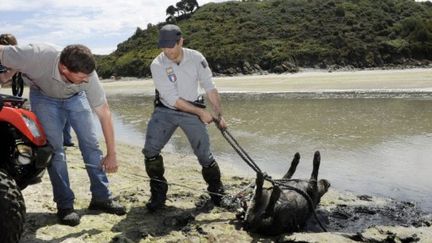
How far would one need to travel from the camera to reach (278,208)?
15.0 feet

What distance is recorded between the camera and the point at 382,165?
798 centimetres

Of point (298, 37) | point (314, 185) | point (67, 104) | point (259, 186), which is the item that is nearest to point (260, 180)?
point (259, 186)

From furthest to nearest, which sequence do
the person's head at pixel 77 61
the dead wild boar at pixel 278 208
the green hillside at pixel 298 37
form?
the green hillside at pixel 298 37 < the dead wild boar at pixel 278 208 < the person's head at pixel 77 61

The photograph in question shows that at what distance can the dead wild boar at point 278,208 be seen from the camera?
454 cm

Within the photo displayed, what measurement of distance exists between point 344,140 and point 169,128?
6101mm

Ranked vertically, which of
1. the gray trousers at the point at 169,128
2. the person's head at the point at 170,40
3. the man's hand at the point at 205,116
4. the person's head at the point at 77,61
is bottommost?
the gray trousers at the point at 169,128

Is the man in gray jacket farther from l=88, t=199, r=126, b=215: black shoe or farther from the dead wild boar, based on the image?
the dead wild boar

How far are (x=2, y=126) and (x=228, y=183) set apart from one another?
3.72 m

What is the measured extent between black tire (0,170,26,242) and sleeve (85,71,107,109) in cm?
118

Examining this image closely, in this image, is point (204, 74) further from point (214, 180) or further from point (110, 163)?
point (110, 163)

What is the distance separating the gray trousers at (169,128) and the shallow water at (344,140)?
2.59 m

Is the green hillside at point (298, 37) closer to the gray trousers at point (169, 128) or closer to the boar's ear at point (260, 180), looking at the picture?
the gray trousers at point (169, 128)

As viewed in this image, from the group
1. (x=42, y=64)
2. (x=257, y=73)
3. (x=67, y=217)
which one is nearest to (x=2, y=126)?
(x=42, y=64)

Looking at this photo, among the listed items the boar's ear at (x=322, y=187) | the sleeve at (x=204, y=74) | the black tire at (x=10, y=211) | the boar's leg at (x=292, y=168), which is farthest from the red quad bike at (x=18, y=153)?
the boar's ear at (x=322, y=187)
